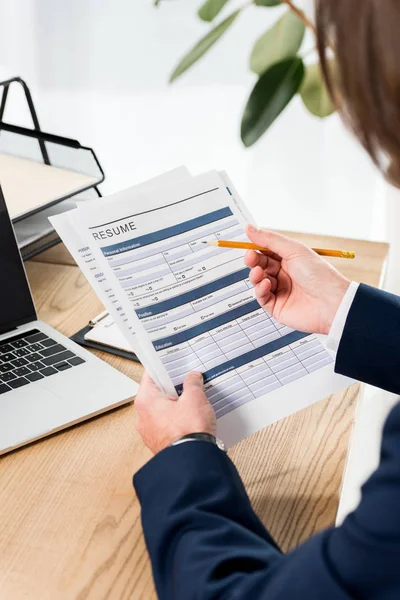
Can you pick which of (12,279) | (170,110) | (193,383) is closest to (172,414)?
(193,383)

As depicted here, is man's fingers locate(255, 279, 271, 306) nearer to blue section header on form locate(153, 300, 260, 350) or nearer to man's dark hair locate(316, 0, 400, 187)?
blue section header on form locate(153, 300, 260, 350)

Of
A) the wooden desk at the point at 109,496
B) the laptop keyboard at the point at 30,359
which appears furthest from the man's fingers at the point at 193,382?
the laptop keyboard at the point at 30,359

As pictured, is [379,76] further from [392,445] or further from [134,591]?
[134,591]

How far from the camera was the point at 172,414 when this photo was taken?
763 millimetres

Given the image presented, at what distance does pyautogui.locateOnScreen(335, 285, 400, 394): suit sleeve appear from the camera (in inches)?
33.0

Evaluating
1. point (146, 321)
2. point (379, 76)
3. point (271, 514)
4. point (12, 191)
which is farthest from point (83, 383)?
point (379, 76)

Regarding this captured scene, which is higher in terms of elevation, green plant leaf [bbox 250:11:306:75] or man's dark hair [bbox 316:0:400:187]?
man's dark hair [bbox 316:0:400:187]

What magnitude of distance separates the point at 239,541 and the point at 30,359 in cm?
47

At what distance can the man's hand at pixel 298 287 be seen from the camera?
903mm

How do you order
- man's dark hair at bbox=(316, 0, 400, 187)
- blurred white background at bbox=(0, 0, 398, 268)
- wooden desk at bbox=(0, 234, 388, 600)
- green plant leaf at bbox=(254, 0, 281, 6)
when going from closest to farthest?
1. man's dark hair at bbox=(316, 0, 400, 187)
2. wooden desk at bbox=(0, 234, 388, 600)
3. green plant leaf at bbox=(254, 0, 281, 6)
4. blurred white background at bbox=(0, 0, 398, 268)

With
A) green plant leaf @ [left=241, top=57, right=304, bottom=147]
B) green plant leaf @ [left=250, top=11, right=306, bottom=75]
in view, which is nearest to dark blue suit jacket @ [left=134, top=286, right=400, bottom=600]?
green plant leaf @ [left=241, top=57, right=304, bottom=147]

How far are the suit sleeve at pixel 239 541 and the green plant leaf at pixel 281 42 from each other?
2.18 feet

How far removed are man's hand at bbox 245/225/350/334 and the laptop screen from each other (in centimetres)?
35

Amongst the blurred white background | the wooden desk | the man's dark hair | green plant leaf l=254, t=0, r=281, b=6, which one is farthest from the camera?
the blurred white background
